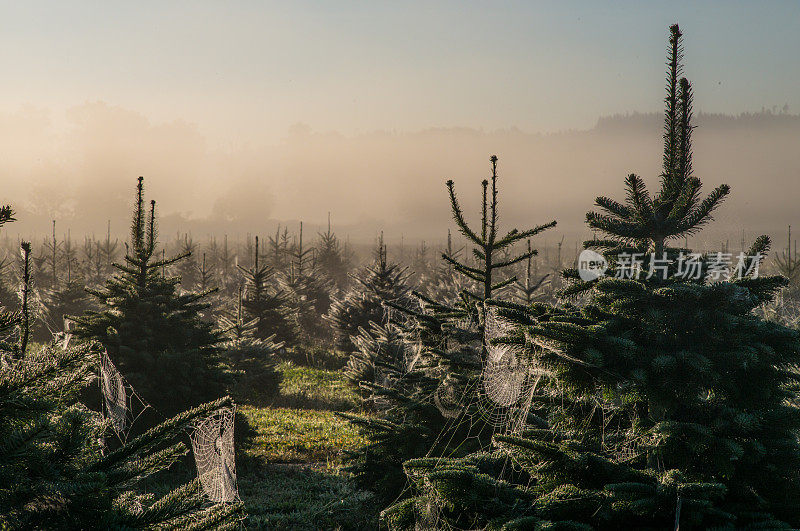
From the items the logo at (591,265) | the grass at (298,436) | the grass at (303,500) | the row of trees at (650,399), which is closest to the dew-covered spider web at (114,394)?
the grass at (303,500)

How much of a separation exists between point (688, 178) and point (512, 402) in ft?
10.3

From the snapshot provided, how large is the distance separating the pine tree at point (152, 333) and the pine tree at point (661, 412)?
31.8 feet

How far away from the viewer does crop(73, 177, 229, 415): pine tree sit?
43.2 feet

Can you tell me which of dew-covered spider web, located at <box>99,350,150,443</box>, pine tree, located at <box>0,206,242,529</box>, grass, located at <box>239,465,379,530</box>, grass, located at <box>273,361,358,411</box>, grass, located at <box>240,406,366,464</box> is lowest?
grass, located at <box>273,361,358,411</box>

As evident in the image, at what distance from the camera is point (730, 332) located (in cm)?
474

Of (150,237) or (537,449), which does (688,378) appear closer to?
(537,449)

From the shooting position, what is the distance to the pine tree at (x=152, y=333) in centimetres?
1316

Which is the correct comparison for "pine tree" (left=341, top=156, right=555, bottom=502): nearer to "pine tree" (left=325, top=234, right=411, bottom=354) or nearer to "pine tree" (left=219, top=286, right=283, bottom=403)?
"pine tree" (left=219, top=286, right=283, bottom=403)

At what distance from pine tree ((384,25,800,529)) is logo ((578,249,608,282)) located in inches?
12.3

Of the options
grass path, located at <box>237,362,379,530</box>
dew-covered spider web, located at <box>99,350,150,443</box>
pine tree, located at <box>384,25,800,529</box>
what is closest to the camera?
pine tree, located at <box>384,25,800,529</box>

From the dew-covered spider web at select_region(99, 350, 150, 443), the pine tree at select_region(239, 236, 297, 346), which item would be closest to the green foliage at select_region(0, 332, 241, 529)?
the dew-covered spider web at select_region(99, 350, 150, 443)

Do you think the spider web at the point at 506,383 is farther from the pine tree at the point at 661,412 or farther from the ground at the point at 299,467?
the ground at the point at 299,467

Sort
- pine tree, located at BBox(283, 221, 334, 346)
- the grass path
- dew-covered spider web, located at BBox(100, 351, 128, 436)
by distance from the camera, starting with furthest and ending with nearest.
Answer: pine tree, located at BBox(283, 221, 334, 346) < dew-covered spider web, located at BBox(100, 351, 128, 436) < the grass path

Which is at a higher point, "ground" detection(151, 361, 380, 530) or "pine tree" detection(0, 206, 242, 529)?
"pine tree" detection(0, 206, 242, 529)
